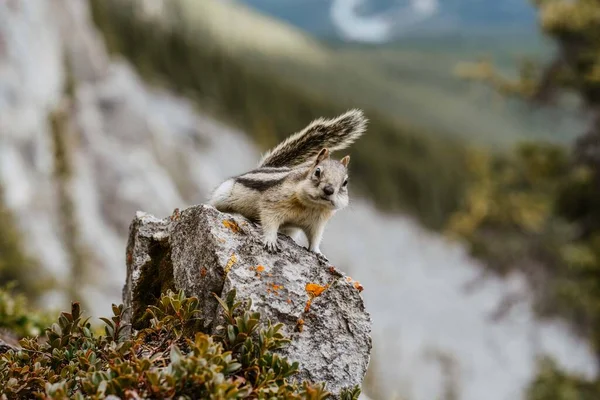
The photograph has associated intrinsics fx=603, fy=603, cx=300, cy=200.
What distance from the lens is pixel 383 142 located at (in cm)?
7394

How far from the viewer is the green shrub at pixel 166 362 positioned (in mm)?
3627

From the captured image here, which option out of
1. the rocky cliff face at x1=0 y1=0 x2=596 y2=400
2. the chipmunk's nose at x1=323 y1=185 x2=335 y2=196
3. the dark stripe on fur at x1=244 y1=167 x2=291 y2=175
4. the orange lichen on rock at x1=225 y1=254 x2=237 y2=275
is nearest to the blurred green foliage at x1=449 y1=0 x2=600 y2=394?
the rocky cliff face at x1=0 y1=0 x2=596 y2=400

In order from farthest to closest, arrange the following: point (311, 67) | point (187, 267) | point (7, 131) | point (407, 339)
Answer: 1. point (311, 67)
2. point (407, 339)
3. point (7, 131)
4. point (187, 267)

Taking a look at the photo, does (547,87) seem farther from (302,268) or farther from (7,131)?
(7,131)

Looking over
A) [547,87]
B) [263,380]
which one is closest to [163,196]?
[547,87]

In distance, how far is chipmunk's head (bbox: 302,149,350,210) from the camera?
5.57m

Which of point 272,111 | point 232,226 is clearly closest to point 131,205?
point 232,226

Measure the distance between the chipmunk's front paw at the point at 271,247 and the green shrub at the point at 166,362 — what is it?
2.45 ft

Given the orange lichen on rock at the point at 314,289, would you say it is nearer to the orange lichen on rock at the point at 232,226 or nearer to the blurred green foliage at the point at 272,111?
the orange lichen on rock at the point at 232,226

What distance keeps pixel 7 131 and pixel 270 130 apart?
39.3 m

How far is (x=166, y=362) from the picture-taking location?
4.23m

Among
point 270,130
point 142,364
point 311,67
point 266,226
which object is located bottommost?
point 142,364

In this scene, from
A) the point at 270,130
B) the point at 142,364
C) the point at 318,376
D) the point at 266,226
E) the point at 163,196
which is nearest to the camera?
the point at 142,364

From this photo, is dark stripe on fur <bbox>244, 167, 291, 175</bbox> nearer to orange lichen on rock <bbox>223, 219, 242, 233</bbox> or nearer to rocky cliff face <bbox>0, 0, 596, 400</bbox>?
orange lichen on rock <bbox>223, 219, 242, 233</bbox>
